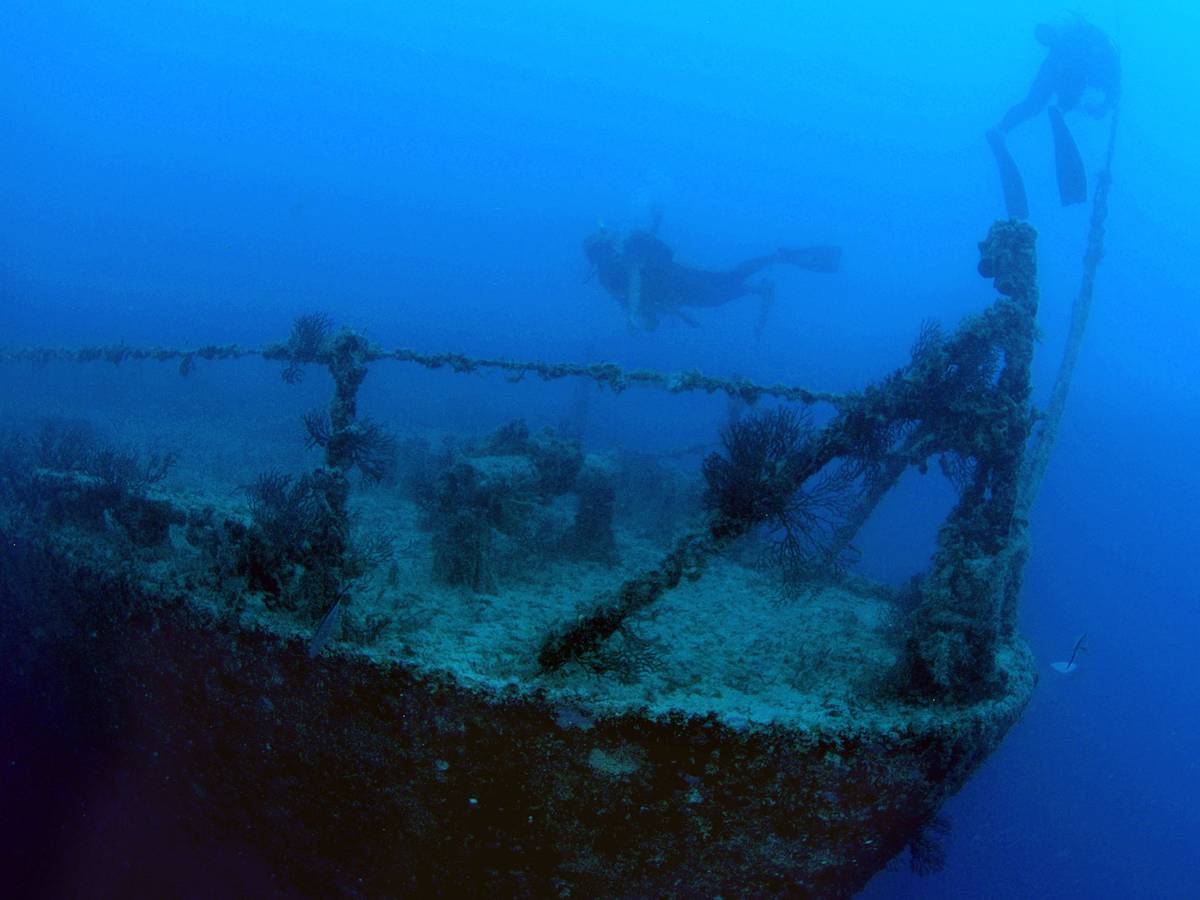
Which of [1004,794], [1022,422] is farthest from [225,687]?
[1004,794]

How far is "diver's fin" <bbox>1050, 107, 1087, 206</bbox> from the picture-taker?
9281 millimetres

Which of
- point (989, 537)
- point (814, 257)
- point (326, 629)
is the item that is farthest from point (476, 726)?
point (814, 257)

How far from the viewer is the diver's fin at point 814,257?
16844 mm

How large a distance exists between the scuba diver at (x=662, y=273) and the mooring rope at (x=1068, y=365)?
5781 mm

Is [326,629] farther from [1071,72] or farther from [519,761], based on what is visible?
[1071,72]

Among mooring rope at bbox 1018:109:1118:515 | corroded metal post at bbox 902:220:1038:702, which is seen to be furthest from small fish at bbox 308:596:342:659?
mooring rope at bbox 1018:109:1118:515

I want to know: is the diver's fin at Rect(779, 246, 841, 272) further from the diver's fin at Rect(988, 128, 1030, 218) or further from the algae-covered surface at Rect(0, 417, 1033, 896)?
the algae-covered surface at Rect(0, 417, 1033, 896)

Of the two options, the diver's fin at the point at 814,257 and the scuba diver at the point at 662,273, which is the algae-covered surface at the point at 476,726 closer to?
the scuba diver at the point at 662,273

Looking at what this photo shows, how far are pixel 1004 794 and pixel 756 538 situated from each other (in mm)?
14505

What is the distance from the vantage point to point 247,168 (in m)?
171

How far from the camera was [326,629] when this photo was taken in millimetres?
4051

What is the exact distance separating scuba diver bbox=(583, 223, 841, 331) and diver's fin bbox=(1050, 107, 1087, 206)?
6.34m

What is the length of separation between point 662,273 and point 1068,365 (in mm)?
9386

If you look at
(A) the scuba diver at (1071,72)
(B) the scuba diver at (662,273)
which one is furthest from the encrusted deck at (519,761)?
(B) the scuba diver at (662,273)
